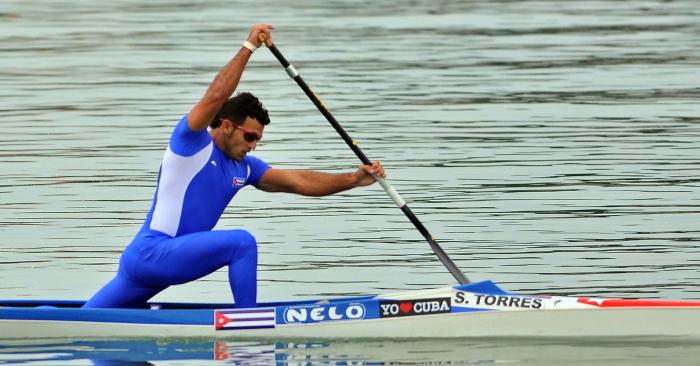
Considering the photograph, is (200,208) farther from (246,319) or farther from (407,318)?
(407,318)

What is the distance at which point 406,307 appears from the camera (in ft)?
41.0

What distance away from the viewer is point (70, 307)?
13055 mm

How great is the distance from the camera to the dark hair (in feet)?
40.9

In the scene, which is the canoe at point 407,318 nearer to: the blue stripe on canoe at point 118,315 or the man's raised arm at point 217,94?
the blue stripe on canoe at point 118,315

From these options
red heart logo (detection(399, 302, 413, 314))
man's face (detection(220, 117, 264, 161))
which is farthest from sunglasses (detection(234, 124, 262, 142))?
red heart logo (detection(399, 302, 413, 314))

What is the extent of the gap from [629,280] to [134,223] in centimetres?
566

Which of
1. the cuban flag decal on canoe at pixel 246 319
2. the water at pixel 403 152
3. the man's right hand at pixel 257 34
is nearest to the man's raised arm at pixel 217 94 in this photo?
the man's right hand at pixel 257 34

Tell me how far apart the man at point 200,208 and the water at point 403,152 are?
0.92 metres

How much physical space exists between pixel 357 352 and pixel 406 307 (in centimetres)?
50

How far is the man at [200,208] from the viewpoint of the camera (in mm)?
12320

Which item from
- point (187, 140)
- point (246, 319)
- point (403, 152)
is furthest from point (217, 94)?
point (403, 152)

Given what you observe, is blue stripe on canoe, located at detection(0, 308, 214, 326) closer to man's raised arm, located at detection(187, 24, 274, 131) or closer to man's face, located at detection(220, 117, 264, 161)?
man's face, located at detection(220, 117, 264, 161)

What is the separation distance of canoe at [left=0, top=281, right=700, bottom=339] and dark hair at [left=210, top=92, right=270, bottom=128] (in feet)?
4.14

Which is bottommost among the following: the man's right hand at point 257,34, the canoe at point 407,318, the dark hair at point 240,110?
the canoe at point 407,318
